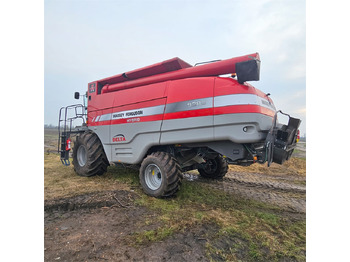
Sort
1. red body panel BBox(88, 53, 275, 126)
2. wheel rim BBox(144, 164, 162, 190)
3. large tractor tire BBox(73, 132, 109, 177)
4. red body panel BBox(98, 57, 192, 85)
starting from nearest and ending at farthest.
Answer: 1. red body panel BBox(88, 53, 275, 126)
2. wheel rim BBox(144, 164, 162, 190)
3. red body panel BBox(98, 57, 192, 85)
4. large tractor tire BBox(73, 132, 109, 177)

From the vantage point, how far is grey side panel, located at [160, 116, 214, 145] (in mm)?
4052

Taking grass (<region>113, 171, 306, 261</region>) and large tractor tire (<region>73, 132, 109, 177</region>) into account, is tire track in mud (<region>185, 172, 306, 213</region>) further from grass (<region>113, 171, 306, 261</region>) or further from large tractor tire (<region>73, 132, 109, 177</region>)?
large tractor tire (<region>73, 132, 109, 177</region>)

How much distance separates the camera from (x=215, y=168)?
6508 mm

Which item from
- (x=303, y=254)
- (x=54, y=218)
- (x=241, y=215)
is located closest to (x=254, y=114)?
(x=241, y=215)

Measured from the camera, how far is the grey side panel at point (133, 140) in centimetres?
477

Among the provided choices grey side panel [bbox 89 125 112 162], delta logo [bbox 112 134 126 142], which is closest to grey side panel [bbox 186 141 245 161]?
delta logo [bbox 112 134 126 142]

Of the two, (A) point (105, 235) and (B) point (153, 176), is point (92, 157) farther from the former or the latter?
(A) point (105, 235)

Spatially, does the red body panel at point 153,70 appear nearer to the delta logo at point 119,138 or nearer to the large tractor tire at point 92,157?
the delta logo at point 119,138

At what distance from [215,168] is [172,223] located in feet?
11.4

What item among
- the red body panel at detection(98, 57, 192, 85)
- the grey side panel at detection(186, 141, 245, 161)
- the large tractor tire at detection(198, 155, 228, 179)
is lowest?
the large tractor tire at detection(198, 155, 228, 179)

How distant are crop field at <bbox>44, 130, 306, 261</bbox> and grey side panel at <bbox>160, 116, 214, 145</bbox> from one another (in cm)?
127

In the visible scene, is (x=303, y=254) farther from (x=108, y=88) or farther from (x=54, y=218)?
(x=108, y=88)

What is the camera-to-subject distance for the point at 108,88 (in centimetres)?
627

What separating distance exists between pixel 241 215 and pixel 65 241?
2765 millimetres
